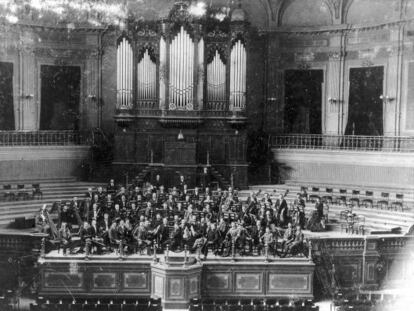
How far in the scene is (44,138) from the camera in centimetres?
2319

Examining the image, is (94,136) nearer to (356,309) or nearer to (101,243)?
(101,243)

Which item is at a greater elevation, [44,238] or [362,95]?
[362,95]

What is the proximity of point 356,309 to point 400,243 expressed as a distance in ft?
14.7

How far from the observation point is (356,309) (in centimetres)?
1327

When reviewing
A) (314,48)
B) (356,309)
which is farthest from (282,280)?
(314,48)

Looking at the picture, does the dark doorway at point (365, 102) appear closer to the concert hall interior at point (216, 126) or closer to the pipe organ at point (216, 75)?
the concert hall interior at point (216, 126)

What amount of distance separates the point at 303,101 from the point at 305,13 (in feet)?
11.5

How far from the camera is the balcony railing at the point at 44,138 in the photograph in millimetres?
22020

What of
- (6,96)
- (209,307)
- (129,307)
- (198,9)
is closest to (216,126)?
(198,9)

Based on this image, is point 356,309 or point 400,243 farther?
point 400,243

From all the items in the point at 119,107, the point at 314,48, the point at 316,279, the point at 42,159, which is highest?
the point at 314,48

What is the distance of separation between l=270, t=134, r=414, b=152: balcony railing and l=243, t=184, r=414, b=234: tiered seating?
1604mm

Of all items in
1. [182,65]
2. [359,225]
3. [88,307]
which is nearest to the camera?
[88,307]

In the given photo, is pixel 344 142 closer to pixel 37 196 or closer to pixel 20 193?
pixel 37 196
